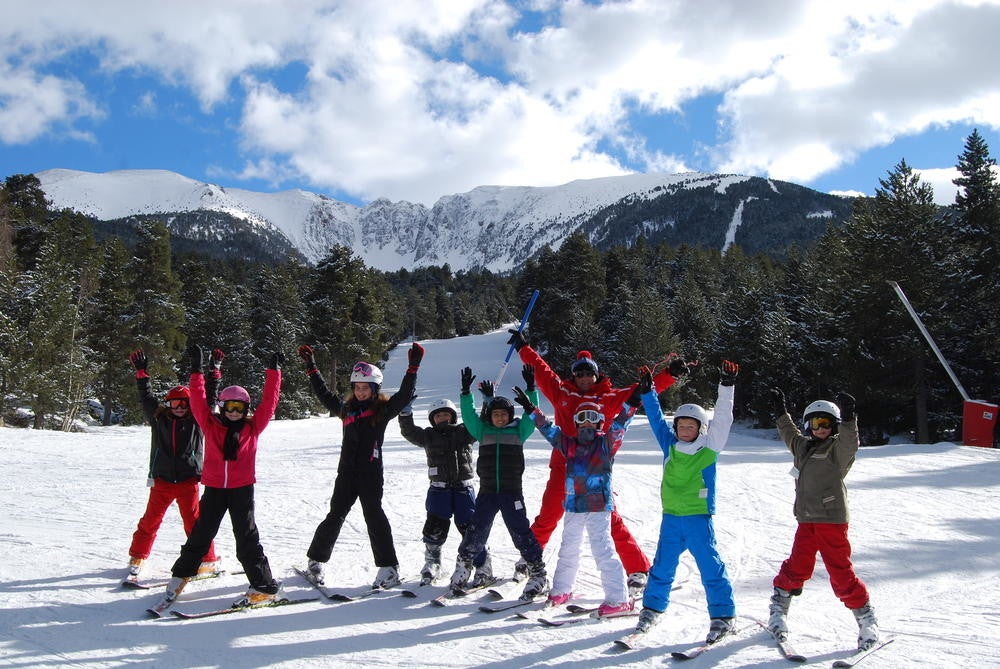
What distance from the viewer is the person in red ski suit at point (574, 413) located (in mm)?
5785

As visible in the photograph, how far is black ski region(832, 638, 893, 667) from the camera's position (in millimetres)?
4266

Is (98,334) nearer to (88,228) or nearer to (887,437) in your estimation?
(88,228)

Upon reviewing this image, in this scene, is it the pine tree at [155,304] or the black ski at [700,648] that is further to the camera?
the pine tree at [155,304]

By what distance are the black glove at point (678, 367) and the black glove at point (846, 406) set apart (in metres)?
1.11

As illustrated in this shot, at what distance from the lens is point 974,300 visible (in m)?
21.0

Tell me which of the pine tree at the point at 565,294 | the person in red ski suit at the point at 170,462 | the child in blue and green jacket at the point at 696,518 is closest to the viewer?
the child in blue and green jacket at the point at 696,518

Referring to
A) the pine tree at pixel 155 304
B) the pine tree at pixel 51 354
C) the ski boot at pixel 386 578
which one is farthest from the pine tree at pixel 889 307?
the pine tree at pixel 155 304

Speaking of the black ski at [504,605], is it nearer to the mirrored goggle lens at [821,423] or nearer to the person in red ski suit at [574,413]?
the person in red ski suit at [574,413]

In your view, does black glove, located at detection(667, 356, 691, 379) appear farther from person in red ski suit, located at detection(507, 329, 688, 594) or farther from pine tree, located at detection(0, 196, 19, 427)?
pine tree, located at detection(0, 196, 19, 427)

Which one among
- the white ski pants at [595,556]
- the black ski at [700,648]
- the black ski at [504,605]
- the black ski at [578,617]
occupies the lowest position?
the black ski at [700,648]

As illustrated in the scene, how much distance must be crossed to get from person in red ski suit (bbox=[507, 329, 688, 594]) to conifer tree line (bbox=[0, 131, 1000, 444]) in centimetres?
121

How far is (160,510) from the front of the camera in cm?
610

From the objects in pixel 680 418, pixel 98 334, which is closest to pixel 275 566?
pixel 680 418

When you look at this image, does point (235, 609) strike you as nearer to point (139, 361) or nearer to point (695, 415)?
point (139, 361)
